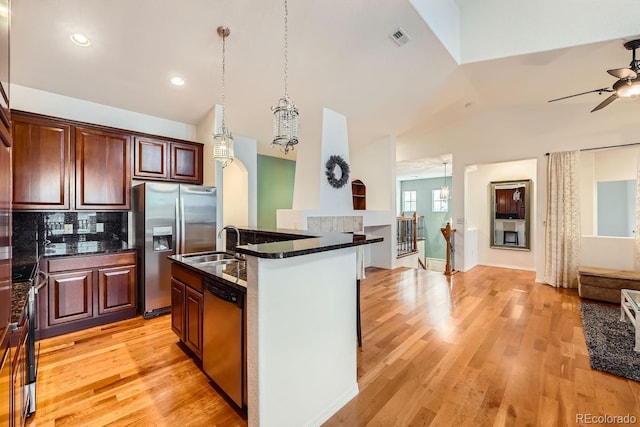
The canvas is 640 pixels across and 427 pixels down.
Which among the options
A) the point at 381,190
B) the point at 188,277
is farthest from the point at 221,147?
the point at 381,190

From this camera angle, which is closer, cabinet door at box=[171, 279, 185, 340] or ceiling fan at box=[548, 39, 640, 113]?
cabinet door at box=[171, 279, 185, 340]

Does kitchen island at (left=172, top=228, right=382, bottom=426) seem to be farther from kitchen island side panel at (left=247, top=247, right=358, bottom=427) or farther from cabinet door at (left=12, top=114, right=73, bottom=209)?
cabinet door at (left=12, top=114, right=73, bottom=209)

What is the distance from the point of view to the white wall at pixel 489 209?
610cm

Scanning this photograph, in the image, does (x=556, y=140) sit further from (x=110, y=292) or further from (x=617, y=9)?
(x=110, y=292)

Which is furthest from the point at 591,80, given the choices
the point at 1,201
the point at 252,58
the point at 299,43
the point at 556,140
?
the point at 1,201

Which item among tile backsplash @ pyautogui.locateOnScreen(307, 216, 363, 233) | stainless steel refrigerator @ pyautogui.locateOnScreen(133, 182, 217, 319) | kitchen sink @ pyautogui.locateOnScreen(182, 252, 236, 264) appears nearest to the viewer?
kitchen sink @ pyautogui.locateOnScreen(182, 252, 236, 264)

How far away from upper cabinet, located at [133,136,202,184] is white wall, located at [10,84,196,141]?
371mm

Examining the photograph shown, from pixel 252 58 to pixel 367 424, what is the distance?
11.6ft

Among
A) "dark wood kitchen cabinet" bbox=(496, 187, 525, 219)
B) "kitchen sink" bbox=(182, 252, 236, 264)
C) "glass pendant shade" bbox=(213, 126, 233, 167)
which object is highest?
"glass pendant shade" bbox=(213, 126, 233, 167)

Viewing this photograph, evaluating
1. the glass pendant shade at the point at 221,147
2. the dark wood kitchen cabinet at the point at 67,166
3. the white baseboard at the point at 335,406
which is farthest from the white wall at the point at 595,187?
the dark wood kitchen cabinet at the point at 67,166

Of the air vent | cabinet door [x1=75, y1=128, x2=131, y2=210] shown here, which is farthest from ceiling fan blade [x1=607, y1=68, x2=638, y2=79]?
cabinet door [x1=75, y1=128, x2=131, y2=210]

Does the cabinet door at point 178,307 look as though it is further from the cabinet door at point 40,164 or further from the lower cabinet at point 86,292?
the cabinet door at point 40,164

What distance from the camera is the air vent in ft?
10.3

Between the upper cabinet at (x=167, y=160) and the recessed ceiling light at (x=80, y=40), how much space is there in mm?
1100
